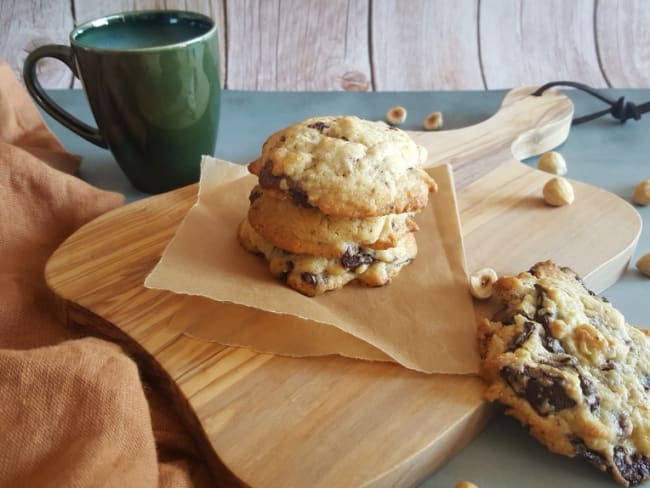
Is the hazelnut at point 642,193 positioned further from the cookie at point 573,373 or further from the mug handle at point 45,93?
the mug handle at point 45,93

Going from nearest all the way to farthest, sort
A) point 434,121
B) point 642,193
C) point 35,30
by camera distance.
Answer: point 642,193, point 434,121, point 35,30

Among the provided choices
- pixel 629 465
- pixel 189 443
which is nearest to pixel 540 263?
pixel 629 465

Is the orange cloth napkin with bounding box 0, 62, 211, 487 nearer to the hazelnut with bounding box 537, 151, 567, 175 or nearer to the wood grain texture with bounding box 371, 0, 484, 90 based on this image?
the hazelnut with bounding box 537, 151, 567, 175

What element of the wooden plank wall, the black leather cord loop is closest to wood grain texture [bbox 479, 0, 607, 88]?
the wooden plank wall

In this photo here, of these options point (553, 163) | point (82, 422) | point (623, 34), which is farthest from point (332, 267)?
point (623, 34)

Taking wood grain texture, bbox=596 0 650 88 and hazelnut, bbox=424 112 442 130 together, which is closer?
hazelnut, bbox=424 112 442 130

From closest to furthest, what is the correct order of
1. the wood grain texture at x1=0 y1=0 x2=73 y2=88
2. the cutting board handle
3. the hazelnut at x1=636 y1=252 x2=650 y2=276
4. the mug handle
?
the hazelnut at x1=636 y1=252 x2=650 y2=276 < the mug handle < the cutting board handle < the wood grain texture at x1=0 y1=0 x2=73 y2=88

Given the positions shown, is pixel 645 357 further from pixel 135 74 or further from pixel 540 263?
pixel 135 74

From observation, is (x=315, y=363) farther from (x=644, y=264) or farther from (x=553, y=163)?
→ (x=553, y=163)
